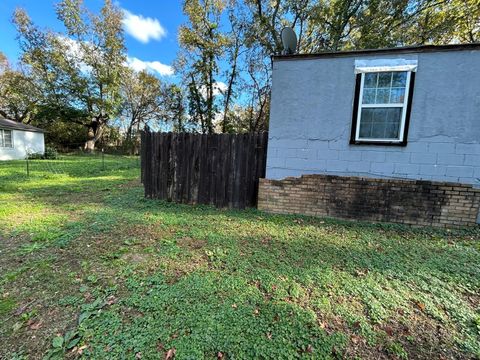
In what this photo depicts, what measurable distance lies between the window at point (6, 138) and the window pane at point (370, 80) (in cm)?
2264

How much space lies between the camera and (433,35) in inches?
414

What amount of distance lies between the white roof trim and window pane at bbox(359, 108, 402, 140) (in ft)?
2.32

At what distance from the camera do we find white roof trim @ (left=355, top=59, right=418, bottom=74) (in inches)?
164

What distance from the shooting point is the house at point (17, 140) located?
16.6 meters

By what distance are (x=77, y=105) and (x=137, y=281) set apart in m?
27.2

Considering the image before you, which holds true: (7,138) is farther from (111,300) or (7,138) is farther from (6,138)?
(111,300)

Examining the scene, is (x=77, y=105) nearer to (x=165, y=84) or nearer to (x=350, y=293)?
(x=165, y=84)

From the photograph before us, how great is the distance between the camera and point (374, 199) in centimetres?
451

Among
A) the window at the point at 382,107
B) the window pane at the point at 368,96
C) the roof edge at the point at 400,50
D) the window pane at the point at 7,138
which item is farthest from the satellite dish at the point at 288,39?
the window pane at the point at 7,138

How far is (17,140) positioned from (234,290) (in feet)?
75.4

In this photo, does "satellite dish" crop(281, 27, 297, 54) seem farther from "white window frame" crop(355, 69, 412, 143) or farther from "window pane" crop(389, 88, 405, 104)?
"window pane" crop(389, 88, 405, 104)

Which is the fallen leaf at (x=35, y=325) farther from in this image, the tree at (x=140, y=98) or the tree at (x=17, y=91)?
the tree at (x=17, y=91)

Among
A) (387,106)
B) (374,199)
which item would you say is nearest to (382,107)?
(387,106)

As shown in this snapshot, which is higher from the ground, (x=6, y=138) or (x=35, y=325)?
(x=6, y=138)
